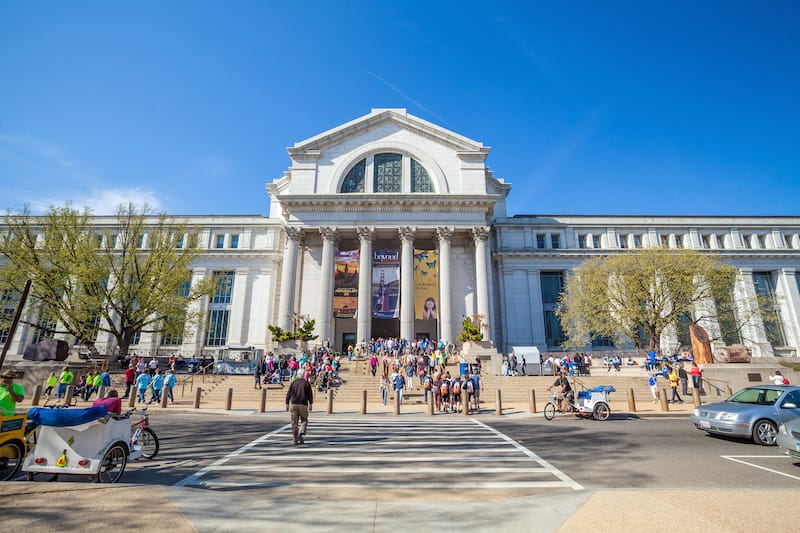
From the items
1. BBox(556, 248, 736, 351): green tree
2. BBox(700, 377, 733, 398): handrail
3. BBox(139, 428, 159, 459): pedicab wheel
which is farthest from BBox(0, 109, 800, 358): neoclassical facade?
BBox(139, 428, 159, 459): pedicab wheel

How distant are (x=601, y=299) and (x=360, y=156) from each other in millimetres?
28458

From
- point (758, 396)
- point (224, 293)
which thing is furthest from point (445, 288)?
point (758, 396)

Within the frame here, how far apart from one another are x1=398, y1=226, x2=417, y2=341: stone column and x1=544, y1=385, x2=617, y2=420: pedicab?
20962mm

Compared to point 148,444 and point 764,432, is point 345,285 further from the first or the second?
point 764,432

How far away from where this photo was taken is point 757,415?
11.1 meters

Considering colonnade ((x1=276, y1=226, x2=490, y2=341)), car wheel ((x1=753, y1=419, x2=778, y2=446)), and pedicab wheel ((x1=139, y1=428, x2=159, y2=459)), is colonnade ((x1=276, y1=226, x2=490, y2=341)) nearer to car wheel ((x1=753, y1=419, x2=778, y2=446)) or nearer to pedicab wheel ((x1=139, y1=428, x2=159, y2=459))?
car wheel ((x1=753, y1=419, x2=778, y2=446))

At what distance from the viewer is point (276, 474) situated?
25.2 ft

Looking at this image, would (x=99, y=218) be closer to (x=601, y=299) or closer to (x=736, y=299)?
(x=601, y=299)

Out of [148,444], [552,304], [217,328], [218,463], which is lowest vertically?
[218,463]

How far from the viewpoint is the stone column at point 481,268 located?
128 ft

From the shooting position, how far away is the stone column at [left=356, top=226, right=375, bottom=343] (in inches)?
1471

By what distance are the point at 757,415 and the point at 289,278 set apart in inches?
1383

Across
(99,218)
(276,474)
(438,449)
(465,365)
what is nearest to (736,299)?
(465,365)

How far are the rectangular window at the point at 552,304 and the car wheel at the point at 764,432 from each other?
109 feet
